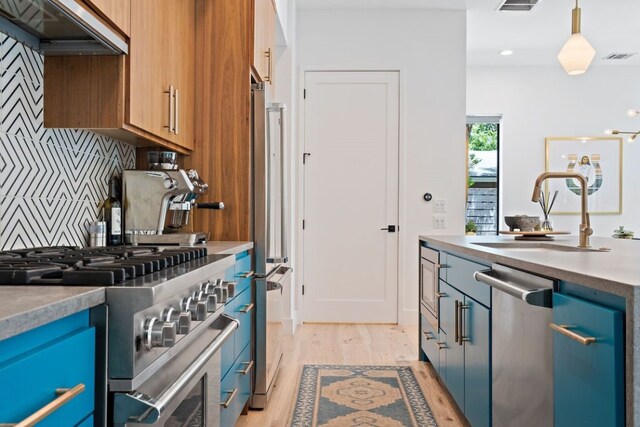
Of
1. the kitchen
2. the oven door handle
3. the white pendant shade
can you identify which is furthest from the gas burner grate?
the white pendant shade

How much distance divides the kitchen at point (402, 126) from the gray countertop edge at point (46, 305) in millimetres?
815

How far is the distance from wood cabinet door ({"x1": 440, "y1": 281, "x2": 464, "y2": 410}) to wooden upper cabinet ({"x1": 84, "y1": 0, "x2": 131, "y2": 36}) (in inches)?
66.9

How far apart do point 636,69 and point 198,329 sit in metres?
6.76

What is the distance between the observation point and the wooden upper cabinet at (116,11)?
5.05 feet

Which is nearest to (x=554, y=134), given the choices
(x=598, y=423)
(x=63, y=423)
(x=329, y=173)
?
(x=329, y=173)

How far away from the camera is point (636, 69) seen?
644cm

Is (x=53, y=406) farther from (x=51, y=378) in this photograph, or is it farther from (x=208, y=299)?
(x=208, y=299)

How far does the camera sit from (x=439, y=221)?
476 cm

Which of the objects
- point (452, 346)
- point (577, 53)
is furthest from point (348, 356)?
point (577, 53)

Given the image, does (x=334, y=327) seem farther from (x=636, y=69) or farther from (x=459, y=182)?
(x=636, y=69)

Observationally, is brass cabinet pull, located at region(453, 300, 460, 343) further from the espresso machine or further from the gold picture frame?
the gold picture frame

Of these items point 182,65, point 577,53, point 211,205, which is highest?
point 577,53

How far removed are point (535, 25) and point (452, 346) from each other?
3.70 meters

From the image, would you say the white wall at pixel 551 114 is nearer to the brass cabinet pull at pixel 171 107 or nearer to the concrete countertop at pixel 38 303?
the brass cabinet pull at pixel 171 107
